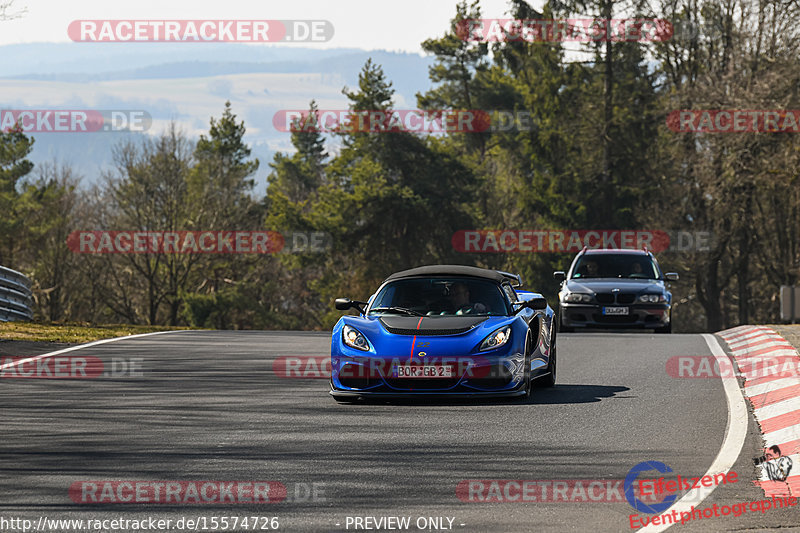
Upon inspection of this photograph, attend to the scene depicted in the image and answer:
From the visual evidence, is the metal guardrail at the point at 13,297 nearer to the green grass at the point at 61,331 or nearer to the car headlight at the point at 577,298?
the green grass at the point at 61,331

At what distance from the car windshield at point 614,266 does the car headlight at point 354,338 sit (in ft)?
40.7

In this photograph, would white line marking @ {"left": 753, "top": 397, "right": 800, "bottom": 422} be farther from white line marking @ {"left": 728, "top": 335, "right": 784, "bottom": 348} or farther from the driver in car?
white line marking @ {"left": 728, "top": 335, "right": 784, "bottom": 348}

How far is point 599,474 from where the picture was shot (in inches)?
316

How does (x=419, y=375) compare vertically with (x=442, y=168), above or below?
below

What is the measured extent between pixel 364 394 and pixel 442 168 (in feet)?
162

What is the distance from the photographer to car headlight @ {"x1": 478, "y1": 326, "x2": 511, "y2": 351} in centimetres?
1130

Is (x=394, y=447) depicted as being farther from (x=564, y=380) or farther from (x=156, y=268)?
(x=156, y=268)

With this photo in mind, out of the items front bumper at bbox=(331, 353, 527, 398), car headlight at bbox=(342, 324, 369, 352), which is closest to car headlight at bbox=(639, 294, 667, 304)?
front bumper at bbox=(331, 353, 527, 398)

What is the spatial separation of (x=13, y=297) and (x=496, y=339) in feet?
46.7

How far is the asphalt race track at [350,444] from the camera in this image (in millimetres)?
6844

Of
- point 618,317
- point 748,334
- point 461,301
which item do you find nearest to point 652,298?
point 618,317

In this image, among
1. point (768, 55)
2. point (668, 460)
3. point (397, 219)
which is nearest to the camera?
point (668, 460)

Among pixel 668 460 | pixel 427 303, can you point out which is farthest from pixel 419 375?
pixel 668 460

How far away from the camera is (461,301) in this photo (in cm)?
1244
